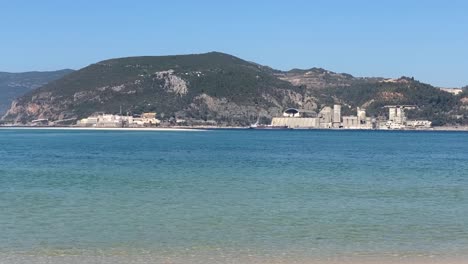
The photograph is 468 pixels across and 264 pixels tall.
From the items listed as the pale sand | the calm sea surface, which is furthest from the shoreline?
the calm sea surface

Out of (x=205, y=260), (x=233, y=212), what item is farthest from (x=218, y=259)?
(x=233, y=212)

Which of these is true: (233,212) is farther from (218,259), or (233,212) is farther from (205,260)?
(205,260)

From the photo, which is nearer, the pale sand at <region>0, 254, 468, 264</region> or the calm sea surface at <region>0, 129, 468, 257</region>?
the pale sand at <region>0, 254, 468, 264</region>

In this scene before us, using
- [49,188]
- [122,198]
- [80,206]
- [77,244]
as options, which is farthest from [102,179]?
[77,244]

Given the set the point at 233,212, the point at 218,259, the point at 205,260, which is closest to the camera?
the point at 205,260

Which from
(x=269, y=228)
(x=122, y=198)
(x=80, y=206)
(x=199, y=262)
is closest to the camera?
(x=199, y=262)

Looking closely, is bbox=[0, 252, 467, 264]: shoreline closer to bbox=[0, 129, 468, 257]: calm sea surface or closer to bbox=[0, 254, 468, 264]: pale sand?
bbox=[0, 254, 468, 264]: pale sand

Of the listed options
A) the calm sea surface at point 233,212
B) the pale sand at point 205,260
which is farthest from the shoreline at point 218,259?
the calm sea surface at point 233,212

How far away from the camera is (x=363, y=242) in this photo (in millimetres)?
20062

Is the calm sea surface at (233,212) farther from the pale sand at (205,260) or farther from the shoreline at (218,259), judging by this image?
the pale sand at (205,260)

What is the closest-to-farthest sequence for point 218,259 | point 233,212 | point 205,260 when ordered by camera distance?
1. point 205,260
2. point 218,259
3. point 233,212

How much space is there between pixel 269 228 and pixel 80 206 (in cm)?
821

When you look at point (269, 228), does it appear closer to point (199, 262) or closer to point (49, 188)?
point (199, 262)

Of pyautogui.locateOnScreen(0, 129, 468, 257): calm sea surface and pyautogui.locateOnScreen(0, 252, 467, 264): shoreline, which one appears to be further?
pyautogui.locateOnScreen(0, 129, 468, 257): calm sea surface
